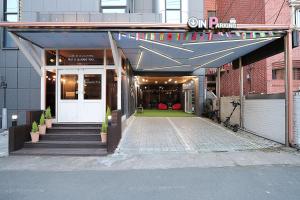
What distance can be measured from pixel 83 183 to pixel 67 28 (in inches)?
188

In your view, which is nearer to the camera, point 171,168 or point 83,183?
point 83,183

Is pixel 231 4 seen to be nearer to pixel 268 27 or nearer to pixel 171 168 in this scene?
pixel 268 27

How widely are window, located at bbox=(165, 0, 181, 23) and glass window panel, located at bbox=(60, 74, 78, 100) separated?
710 centimetres

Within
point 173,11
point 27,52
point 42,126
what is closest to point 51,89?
point 27,52

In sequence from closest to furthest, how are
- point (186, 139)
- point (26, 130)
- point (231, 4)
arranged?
1. point (26, 130)
2. point (186, 139)
3. point (231, 4)

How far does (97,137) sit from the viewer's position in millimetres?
8125

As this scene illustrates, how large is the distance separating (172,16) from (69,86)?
7.67m

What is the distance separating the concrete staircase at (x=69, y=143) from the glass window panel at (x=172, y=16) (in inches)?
325

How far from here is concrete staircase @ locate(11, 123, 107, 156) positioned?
711cm

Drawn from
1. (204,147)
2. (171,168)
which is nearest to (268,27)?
(204,147)

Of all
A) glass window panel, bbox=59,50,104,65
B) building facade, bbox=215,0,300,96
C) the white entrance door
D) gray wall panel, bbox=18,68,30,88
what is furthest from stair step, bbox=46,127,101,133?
building facade, bbox=215,0,300,96

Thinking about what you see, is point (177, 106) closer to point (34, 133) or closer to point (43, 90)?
point (43, 90)

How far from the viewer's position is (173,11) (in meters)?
14.3

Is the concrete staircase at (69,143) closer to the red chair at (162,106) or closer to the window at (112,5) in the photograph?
the window at (112,5)
